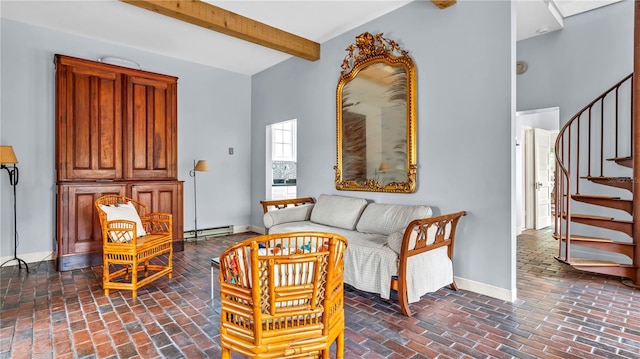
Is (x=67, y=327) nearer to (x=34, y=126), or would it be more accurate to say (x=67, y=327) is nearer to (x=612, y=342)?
(x=34, y=126)

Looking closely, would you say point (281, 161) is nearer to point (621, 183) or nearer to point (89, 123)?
point (89, 123)

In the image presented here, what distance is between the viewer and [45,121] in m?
4.25

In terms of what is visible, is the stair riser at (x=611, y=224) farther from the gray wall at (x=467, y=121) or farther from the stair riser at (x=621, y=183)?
the gray wall at (x=467, y=121)

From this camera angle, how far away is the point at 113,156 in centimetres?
428

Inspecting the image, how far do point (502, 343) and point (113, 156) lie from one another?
15.5ft

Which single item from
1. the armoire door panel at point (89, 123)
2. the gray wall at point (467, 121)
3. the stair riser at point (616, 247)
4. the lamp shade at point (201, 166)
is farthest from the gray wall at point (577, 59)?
the armoire door panel at point (89, 123)

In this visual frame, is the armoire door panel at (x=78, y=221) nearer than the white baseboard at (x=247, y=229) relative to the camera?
Yes

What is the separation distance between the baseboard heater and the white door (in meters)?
Result: 6.00

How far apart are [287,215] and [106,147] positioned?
2532 mm

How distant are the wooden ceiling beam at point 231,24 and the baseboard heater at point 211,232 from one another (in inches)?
130

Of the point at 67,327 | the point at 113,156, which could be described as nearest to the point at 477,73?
the point at 67,327

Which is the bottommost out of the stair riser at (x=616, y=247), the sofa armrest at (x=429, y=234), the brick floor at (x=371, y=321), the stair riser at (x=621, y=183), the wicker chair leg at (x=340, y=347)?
the brick floor at (x=371, y=321)

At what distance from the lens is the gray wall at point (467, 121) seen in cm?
296

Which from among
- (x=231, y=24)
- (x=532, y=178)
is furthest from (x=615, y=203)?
(x=231, y=24)
